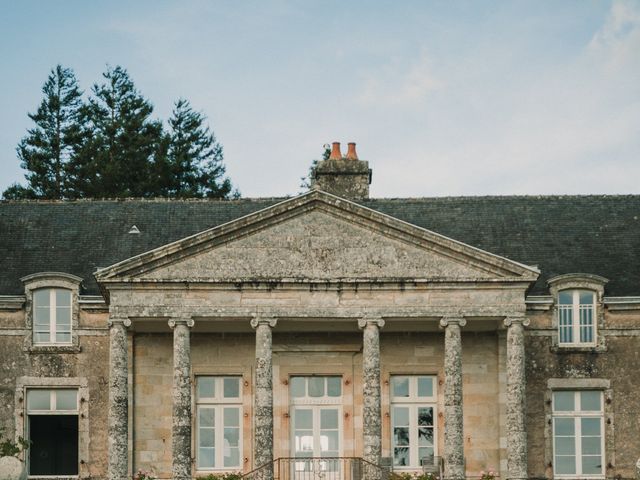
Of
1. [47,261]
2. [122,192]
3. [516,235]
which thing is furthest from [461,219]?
[122,192]

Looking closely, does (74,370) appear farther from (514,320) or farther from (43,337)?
(514,320)

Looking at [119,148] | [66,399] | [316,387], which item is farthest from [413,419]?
[119,148]

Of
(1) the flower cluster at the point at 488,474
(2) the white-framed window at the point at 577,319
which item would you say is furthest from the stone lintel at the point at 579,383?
(1) the flower cluster at the point at 488,474

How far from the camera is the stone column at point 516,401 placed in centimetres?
3294

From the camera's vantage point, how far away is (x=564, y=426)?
35.3 meters

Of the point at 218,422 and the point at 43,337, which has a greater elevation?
the point at 43,337

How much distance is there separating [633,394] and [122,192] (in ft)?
78.1

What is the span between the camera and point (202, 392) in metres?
35.8

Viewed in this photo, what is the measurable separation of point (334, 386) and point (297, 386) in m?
0.83

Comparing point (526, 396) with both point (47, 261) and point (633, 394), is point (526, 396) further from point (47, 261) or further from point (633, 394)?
point (47, 261)

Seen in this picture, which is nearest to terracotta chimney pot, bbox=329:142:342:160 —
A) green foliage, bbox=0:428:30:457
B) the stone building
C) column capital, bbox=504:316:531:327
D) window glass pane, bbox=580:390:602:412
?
the stone building

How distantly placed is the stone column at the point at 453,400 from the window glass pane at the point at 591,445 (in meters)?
3.42

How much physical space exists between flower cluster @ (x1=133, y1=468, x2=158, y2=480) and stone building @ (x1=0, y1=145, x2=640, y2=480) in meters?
0.17

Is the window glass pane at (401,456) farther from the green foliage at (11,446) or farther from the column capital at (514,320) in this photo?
the green foliage at (11,446)
